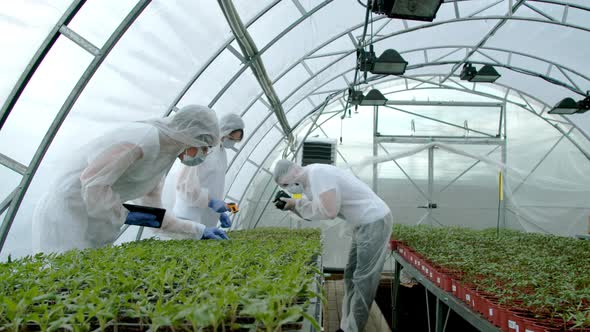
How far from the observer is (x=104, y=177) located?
2525mm

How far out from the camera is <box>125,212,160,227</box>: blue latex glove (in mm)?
2995

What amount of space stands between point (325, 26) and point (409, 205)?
6647mm

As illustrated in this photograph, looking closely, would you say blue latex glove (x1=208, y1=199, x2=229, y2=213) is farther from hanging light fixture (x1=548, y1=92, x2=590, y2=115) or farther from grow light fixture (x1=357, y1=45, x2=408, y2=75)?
hanging light fixture (x1=548, y1=92, x2=590, y2=115)

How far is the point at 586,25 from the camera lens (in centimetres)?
733

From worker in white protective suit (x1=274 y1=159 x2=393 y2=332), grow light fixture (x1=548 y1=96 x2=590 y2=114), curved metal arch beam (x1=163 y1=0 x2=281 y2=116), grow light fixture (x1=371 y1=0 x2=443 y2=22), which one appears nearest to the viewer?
grow light fixture (x1=371 y1=0 x2=443 y2=22)

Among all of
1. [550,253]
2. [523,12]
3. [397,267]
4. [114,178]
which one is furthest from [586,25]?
[114,178]

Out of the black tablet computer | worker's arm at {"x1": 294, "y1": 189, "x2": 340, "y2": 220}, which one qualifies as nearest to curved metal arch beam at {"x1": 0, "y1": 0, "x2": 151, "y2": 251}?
the black tablet computer

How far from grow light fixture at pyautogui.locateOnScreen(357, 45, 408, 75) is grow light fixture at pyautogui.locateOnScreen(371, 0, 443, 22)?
2.05 m

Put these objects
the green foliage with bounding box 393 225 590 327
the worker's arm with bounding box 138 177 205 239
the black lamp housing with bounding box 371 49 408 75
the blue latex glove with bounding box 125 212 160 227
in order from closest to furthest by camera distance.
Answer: the green foliage with bounding box 393 225 590 327 → the blue latex glove with bounding box 125 212 160 227 → the worker's arm with bounding box 138 177 205 239 → the black lamp housing with bounding box 371 49 408 75

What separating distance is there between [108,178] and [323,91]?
875 centimetres

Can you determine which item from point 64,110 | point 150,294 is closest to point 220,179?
point 64,110

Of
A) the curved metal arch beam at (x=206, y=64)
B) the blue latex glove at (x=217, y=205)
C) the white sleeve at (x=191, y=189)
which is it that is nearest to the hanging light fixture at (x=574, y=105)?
the curved metal arch beam at (x=206, y=64)

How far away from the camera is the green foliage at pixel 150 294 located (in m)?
1.18

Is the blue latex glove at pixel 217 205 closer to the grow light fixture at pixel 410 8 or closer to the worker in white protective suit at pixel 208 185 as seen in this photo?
the worker in white protective suit at pixel 208 185
